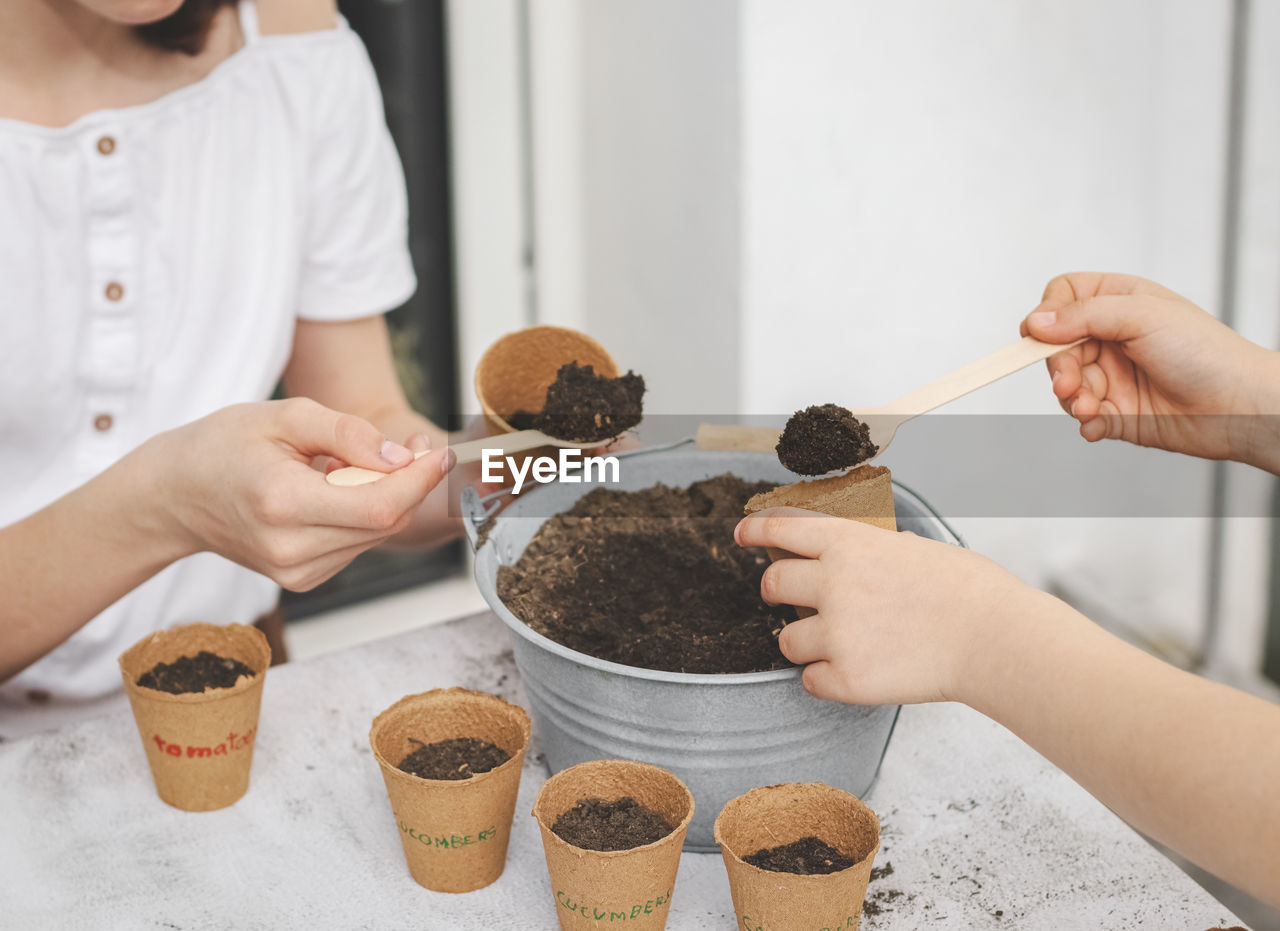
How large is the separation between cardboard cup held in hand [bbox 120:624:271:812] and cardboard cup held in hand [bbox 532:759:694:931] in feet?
1.00

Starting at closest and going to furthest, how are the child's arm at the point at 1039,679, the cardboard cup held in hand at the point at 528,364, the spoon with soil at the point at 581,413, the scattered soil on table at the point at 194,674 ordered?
the child's arm at the point at 1039,679, the scattered soil on table at the point at 194,674, the spoon with soil at the point at 581,413, the cardboard cup held in hand at the point at 528,364

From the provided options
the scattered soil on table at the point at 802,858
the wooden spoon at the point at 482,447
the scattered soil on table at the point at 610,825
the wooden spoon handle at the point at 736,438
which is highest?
the wooden spoon at the point at 482,447

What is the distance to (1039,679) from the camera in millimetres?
640

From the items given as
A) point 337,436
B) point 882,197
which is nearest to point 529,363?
point 337,436

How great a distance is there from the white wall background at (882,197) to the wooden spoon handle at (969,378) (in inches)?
32.7

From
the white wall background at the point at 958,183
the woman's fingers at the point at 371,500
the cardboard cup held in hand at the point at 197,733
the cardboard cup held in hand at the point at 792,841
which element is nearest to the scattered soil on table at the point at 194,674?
the cardboard cup held in hand at the point at 197,733

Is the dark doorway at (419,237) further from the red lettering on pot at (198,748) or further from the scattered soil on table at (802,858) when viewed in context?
the scattered soil on table at (802,858)

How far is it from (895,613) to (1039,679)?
10 cm

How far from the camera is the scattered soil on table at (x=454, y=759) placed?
0.79 meters

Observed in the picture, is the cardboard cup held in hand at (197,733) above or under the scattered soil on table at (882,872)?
above

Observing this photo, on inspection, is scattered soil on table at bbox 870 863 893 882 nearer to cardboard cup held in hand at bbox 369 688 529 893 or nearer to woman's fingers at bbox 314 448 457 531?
cardboard cup held in hand at bbox 369 688 529 893

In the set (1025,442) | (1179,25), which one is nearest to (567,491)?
(1025,442)

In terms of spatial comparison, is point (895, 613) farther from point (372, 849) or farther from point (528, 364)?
point (528, 364)

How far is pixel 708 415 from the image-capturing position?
75.8 inches
